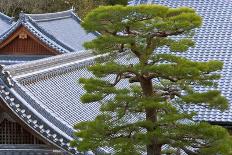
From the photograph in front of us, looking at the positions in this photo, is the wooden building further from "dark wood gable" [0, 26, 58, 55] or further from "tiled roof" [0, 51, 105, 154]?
"tiled roof" [0, 51, 105, 154]

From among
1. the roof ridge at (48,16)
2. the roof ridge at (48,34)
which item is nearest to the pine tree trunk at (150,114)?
the roof ridge at (48,34)

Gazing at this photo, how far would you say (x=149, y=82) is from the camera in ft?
31.8

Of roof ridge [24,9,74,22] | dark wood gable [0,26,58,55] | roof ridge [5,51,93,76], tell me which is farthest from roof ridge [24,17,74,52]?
roof ridge [5,51,93,76]

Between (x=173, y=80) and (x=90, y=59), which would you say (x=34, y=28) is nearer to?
(x=90, y=59)

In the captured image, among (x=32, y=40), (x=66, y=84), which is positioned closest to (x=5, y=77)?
(x=66, y=84)

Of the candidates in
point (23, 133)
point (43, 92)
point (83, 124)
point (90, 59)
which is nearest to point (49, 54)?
point (90, 59)

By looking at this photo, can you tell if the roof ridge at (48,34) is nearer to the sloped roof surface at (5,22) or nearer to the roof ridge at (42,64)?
the roof ridge at (42,64)

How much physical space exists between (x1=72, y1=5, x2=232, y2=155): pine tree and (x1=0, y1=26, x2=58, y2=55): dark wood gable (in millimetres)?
12724

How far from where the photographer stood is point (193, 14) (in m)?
9.07

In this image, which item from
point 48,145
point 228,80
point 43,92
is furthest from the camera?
point 228,80

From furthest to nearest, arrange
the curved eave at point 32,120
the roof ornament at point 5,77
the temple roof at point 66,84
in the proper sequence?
the roof ornament at point 5,77, the temple roof at point 66,84, the curved eave at point 32,120

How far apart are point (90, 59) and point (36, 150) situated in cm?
578

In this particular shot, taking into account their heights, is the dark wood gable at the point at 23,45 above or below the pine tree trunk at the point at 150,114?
below

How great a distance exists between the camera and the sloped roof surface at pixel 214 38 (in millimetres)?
14516
